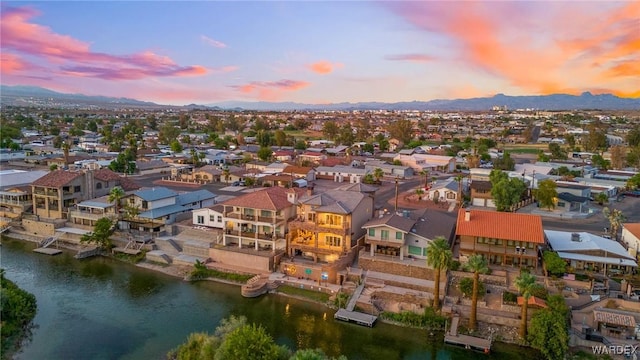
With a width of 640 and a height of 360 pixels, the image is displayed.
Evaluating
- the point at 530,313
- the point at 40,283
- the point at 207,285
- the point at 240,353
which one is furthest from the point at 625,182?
the point at 40,283

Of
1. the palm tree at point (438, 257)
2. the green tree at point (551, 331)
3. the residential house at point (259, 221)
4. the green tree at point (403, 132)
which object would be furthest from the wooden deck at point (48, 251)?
the green tree at point (403, 132)

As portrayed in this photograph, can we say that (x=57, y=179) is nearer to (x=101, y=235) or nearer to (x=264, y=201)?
(x=101, y=235)

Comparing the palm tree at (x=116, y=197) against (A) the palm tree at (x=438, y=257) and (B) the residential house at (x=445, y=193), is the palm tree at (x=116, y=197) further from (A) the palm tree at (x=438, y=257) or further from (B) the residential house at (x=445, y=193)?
(B) the residential house at (x=445, y=193)

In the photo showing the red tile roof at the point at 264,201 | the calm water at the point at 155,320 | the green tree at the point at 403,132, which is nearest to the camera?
the calm water at the point at 155,320

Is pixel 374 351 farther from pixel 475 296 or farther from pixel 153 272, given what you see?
pixel 153 272

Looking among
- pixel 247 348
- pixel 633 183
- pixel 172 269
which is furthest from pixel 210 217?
pixel 633 183
